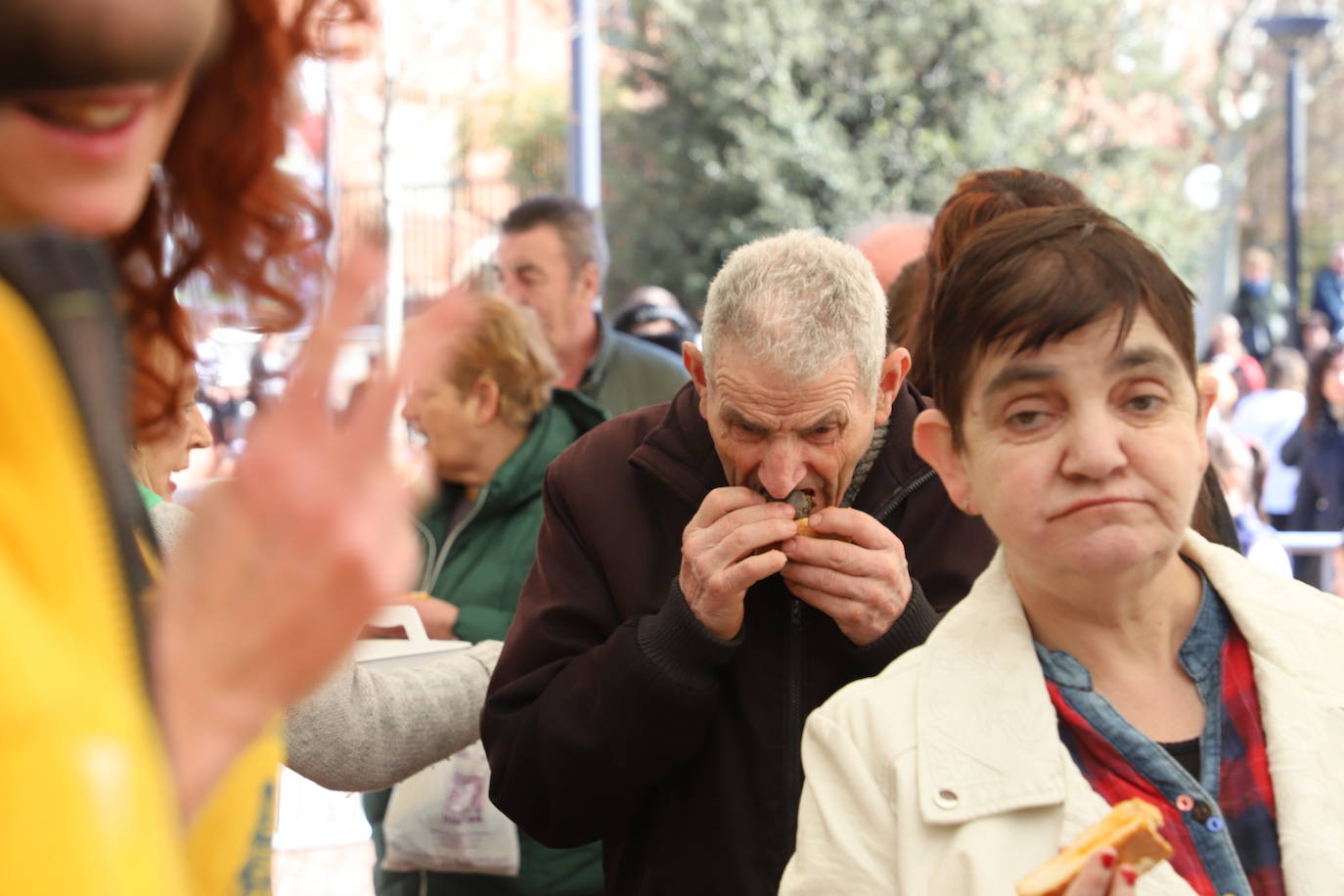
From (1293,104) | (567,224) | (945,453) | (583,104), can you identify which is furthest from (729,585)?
(1293,104)

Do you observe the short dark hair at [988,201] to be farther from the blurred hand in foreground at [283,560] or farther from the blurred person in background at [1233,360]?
the blurred person in background at [1233,360]

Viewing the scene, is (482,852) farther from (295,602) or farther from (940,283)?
(295,602)

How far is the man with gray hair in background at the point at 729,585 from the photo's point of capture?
104 inches

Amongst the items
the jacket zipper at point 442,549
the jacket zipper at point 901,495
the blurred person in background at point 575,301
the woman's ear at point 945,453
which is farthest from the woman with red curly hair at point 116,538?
the blurred person in background at point 575,301

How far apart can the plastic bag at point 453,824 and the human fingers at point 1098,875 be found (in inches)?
88.1

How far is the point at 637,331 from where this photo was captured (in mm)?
7789

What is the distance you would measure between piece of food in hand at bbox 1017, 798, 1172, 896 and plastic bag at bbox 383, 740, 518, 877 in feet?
7.24

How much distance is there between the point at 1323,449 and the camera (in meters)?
9.33

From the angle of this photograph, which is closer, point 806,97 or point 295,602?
point 295,602

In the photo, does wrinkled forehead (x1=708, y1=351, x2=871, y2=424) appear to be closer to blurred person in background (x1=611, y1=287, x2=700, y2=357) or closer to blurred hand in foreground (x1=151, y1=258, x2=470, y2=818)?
blurred hand in foreground (x1=151, y1=258, x2=470, y2=818)

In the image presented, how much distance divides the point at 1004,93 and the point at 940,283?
1710 centimetres

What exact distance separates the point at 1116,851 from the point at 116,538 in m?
1.12


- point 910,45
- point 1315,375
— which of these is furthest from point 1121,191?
point 1315,375

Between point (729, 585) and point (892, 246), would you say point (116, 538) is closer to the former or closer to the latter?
point (729, 585)
